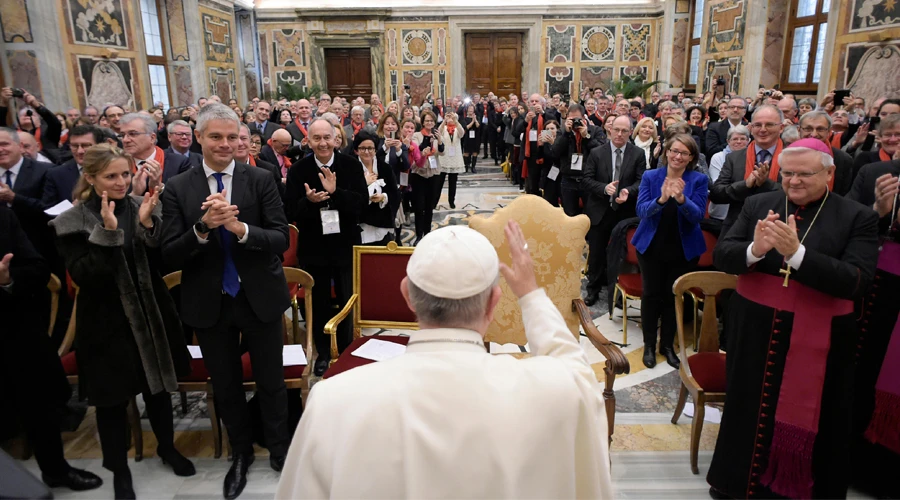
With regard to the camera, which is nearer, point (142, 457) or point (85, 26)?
point (142, 457)

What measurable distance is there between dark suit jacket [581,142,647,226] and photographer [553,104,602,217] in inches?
35.8

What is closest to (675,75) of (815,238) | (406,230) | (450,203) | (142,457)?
(450,203)

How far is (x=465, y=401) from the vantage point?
3.93 ft

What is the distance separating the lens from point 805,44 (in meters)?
10.7

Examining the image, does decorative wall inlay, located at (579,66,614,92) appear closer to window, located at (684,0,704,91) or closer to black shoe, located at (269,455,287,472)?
window, located at (684,0,704,91)

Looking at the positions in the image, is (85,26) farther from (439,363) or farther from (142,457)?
(439,363)

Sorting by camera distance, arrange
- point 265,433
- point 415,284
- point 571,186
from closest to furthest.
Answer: point 415,284 → point 265,433 → point 571,186

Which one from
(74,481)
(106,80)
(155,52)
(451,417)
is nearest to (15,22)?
(106,80)

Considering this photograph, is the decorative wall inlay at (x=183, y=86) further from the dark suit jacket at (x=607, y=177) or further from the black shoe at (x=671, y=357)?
the black shoe at (x=671, y=357)

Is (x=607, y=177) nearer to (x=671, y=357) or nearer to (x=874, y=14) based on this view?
(x=671, y=357)

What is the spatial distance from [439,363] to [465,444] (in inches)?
6.9

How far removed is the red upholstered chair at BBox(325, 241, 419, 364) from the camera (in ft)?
12.0

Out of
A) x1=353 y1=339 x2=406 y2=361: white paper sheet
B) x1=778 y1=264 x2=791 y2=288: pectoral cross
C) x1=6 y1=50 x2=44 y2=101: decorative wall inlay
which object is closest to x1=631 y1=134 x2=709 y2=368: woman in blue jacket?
x1=778 y1=264 x2=791 y2=288: pectoral cross

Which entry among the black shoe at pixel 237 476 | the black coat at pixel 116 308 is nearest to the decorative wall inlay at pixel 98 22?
the black coat at pixel 116 308
